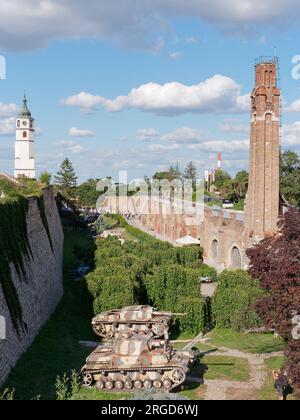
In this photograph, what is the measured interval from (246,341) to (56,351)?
890 centimetres

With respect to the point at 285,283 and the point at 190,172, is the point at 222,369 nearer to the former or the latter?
the point at 285,283

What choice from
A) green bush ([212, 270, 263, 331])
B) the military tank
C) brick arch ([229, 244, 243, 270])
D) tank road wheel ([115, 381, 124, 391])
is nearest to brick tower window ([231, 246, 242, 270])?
brick arch ([229, 244, 243, 270])

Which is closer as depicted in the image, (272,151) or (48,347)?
(48,347)

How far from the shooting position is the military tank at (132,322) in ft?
68.4

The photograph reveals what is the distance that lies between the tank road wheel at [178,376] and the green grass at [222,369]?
2285 millimetres

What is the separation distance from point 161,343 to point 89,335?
665 cm

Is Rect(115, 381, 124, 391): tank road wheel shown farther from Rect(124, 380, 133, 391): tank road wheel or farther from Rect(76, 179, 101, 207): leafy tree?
Rect(76, 179, 101, 207): leafy tree

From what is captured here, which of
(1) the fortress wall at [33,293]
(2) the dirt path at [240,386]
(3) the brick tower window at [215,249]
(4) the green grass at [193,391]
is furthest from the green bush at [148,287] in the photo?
(3) the brick tower window at [215,249]

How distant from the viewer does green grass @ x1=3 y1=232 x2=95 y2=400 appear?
16.2m

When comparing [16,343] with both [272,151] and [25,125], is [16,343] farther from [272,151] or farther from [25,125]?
[25,125]

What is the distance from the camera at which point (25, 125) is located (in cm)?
7412

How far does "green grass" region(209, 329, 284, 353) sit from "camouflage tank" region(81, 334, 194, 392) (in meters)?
6.37

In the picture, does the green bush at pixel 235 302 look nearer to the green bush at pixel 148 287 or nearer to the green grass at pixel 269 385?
the green bush at pixel 148 287
